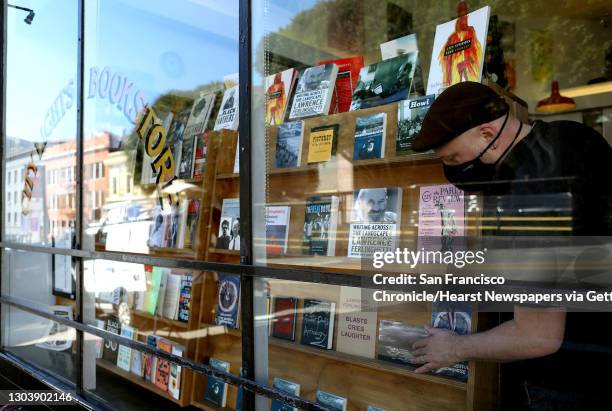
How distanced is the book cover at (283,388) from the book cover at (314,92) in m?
1.11

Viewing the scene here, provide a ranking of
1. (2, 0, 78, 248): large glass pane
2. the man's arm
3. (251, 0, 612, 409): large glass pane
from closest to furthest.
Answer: the man's arm
(251, 0, 612, 409): large glass pane
(2, 0, 78, 248): large glass pane

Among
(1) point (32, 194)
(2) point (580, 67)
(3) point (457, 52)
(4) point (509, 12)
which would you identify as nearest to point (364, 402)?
(3) point (457, 52)

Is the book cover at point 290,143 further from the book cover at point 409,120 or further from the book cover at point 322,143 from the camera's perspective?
the book cover at point 409,120

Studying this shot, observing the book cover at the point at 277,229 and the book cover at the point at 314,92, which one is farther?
the book cover at the point at 314,92

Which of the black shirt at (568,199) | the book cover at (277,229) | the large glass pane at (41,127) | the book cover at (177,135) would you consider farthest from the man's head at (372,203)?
the large glass pane at (41,127)

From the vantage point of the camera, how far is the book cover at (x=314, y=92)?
2.18 metres

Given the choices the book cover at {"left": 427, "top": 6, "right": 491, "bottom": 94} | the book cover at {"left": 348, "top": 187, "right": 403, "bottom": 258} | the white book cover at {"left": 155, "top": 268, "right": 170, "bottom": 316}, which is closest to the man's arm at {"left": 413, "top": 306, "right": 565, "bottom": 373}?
the book cover at {"left": 348, "top": 187, "right": 403, "bottom": 258}

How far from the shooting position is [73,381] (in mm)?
2803

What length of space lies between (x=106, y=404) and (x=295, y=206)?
1462 mm

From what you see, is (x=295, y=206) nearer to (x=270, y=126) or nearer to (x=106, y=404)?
(x=270, y=126)

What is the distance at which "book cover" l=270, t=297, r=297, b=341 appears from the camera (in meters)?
1.98

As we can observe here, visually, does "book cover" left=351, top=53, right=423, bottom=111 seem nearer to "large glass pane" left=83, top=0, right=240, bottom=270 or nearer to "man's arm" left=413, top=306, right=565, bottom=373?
"large glass pane" left=83, top=0, right=240, bottom=270

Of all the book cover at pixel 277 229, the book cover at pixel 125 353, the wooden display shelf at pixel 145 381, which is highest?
the book cover at pixel 277 229

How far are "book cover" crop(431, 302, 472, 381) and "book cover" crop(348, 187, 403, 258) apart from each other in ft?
0.94
